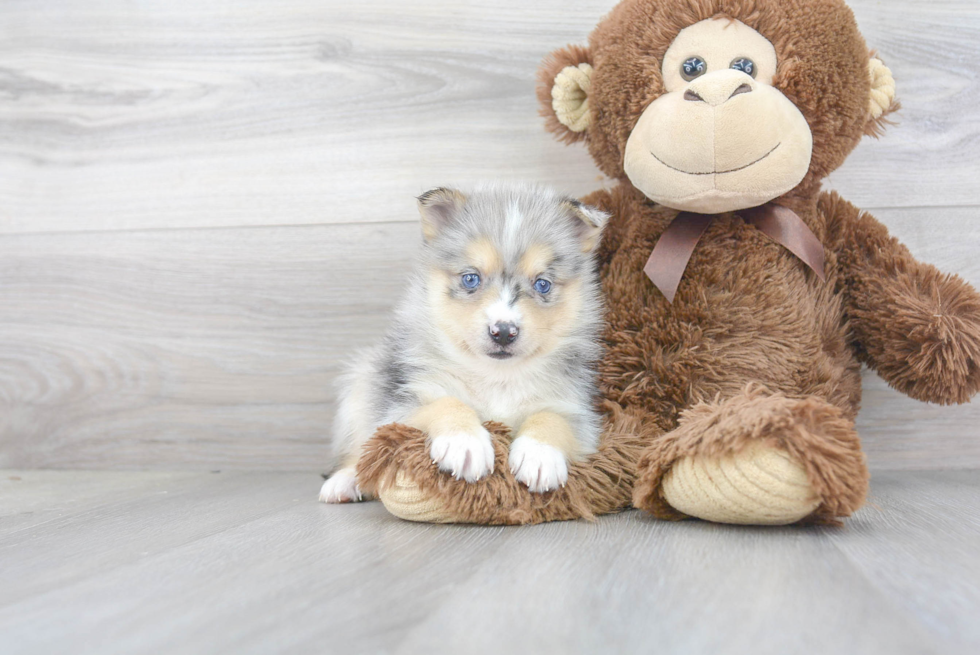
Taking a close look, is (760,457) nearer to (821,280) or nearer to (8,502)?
(821,280)

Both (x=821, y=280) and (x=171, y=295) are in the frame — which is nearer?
(x=821, y=280)

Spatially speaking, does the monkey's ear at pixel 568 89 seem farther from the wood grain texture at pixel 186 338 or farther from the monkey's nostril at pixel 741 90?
the wood grain texture at pixel 186 338

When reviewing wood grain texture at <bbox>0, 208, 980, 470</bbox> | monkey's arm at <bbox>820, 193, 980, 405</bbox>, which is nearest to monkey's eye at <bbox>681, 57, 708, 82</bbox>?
monkey's arm at <bbox>820, 193, 980, 405</bbox>

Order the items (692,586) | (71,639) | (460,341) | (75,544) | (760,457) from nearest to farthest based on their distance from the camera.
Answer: (71,639) → (692,586) → (760,457) → (75,544) → (460,341)

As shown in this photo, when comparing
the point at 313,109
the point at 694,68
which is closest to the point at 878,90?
the point at 694,68

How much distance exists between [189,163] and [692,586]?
1.96m

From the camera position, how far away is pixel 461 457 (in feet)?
4.68

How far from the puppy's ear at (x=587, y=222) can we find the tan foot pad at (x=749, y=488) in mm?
614

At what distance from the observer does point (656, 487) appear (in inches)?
56.7

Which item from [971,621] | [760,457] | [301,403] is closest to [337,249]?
[301,403]

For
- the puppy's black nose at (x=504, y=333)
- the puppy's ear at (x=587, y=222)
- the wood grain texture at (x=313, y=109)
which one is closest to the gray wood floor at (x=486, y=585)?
the puppy's black nose at (x=504, y=333)

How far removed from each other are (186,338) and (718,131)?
1676 millimetres

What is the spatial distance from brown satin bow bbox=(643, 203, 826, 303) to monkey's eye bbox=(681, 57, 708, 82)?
0.31 metres

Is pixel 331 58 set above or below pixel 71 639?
above
